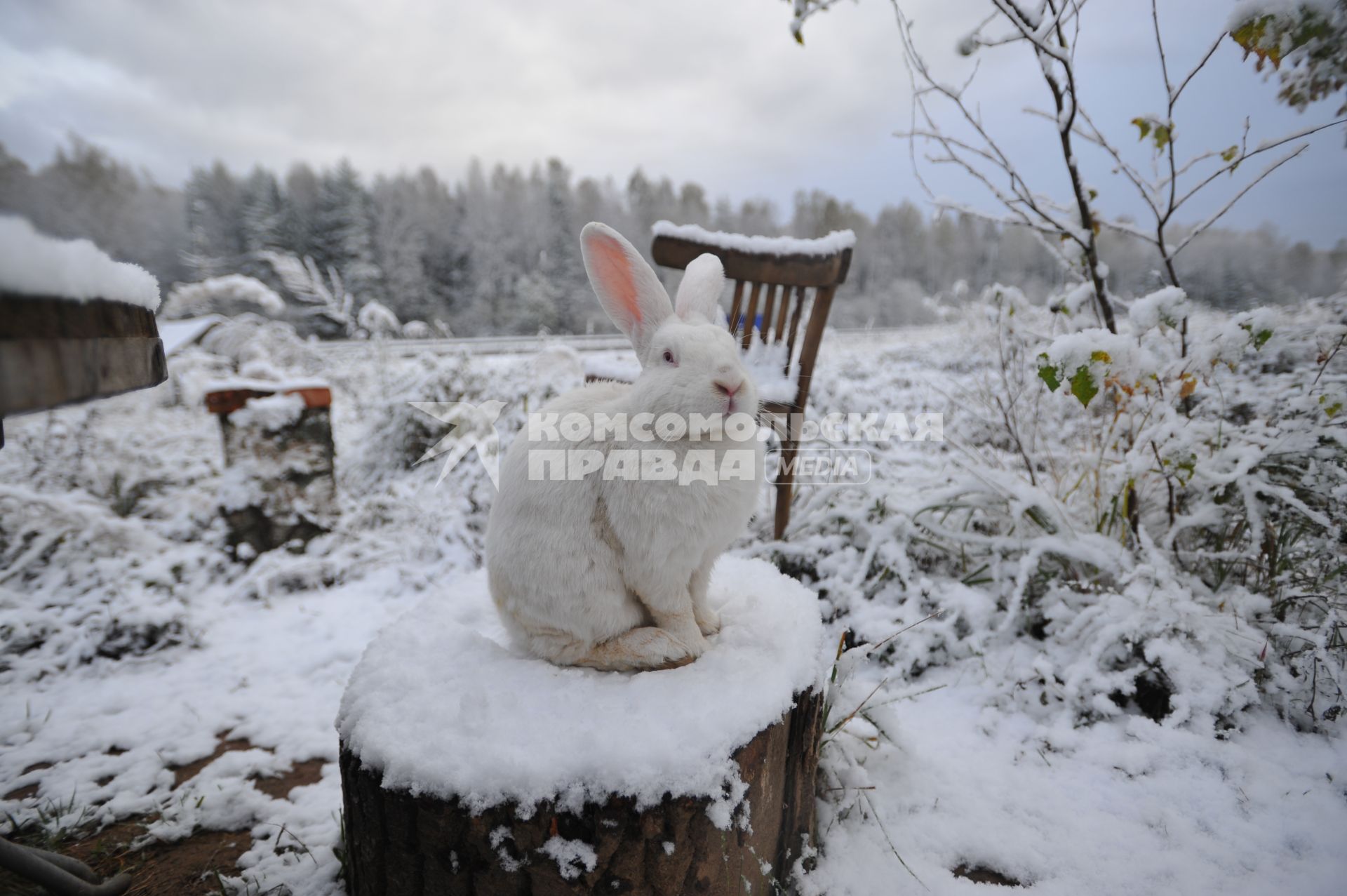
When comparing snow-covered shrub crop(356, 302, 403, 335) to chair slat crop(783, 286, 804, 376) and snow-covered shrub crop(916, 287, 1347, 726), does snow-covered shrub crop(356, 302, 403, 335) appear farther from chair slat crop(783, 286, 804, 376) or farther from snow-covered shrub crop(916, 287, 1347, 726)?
snow-covered shrub crop(916, 287, 1347, 726)

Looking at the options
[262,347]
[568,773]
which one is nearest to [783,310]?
[568,773]

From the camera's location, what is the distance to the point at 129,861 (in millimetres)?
1587

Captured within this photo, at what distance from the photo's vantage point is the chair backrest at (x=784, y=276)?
99.8 inches

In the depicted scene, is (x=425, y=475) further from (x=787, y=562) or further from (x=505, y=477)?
(x=505, y=477)

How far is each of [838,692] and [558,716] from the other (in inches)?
35.9

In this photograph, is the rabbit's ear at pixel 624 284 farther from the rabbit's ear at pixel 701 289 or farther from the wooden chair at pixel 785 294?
the wooden chair at pixel 785 294

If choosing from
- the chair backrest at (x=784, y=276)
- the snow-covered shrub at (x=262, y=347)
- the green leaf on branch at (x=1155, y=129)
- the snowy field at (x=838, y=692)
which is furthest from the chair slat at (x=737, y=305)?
the snow-covered shrub at (x=262, y=347)

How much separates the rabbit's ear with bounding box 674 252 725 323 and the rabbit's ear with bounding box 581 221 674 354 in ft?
0.13

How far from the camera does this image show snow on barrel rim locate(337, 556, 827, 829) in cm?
108

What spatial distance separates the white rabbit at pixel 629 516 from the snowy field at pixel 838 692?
26.6 inches

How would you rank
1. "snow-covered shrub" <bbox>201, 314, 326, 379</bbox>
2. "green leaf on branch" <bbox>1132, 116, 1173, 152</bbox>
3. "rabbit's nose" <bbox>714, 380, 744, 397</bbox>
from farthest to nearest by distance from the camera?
"snow-covered shrub" <bbox>201, 314, 326, 379</bbox> < "green leaf on branch" <bbox>1132, 116, 1173, 152</bbox> < "rabbit's nose" <bbox>714, 380, 744, 397</bbox>

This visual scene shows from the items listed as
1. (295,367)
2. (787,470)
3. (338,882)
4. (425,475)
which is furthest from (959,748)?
(295,367)

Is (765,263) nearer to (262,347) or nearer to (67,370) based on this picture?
(67,370)

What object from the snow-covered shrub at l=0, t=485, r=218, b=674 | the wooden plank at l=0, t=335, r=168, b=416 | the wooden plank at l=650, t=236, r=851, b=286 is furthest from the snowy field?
the wooden plank at l=0, t=335, r=168, b=416
